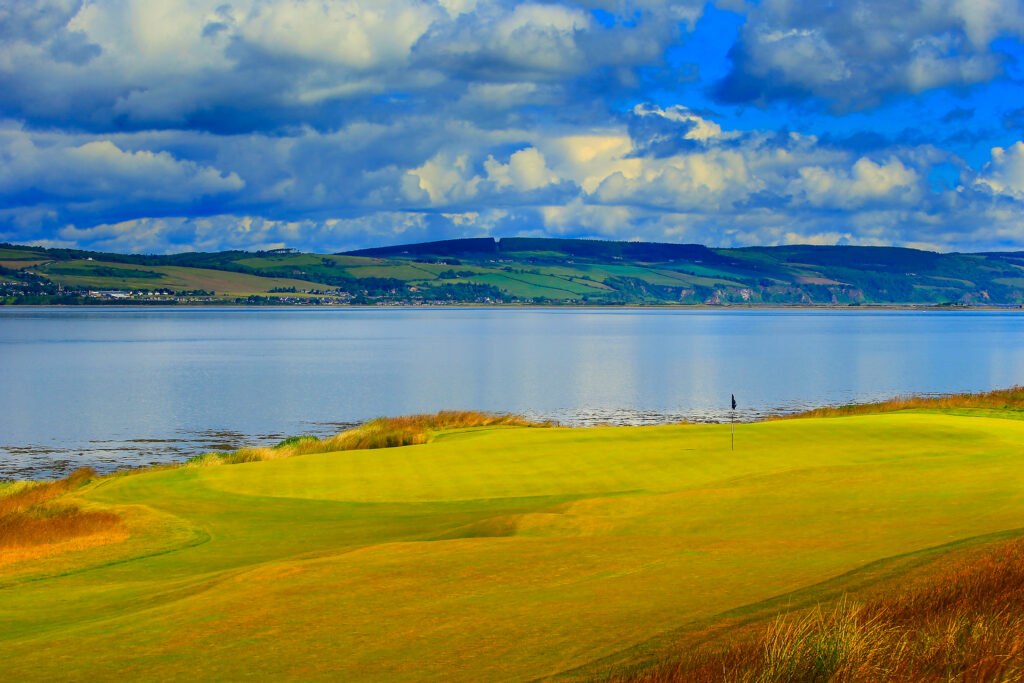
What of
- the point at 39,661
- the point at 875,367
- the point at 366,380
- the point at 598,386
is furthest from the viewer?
the point at 875,367

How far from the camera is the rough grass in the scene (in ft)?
57.1

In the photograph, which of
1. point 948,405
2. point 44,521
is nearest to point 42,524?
point 44,521

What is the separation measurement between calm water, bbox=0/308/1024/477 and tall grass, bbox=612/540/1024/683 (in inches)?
1286

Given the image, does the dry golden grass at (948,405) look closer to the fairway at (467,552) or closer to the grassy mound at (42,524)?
the fairway at (467,552)

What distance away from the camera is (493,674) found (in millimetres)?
7234

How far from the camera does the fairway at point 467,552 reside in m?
8.20

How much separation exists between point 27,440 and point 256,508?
27.6m

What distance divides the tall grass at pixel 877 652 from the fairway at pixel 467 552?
1174 mm

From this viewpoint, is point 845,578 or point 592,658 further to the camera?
point 845,578

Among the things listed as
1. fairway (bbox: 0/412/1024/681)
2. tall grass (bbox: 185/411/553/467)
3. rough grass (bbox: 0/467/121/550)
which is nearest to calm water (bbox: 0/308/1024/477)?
tall grass (bbox: 185/411/553/467)

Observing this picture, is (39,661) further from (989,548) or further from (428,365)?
(428,365)

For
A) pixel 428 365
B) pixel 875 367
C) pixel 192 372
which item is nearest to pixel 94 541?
pixel 192 372

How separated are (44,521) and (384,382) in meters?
51.8

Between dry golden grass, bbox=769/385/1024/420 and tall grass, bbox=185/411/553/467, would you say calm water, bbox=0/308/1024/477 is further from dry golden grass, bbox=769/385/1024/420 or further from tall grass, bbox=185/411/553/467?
dry golden grass, bbox=769/385/1024/420
